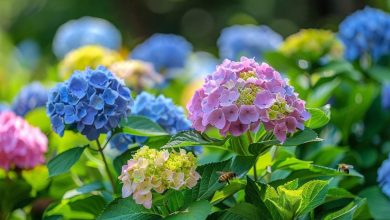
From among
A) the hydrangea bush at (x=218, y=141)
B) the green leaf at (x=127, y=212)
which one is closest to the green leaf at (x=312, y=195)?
the hydrangea bush at (x=218, y=141)

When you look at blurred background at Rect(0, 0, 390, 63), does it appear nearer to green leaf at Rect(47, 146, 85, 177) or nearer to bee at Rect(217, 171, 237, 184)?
green leaf at Rect(47, 146, 85, 177)

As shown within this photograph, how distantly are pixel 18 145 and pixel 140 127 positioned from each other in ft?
1.34

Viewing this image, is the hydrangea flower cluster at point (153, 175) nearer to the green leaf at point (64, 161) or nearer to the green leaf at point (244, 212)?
the green leaf at point (244, 212)

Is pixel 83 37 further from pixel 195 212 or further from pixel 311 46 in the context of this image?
pixel 195 212

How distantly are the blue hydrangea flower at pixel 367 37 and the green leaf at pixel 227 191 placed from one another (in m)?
1.14

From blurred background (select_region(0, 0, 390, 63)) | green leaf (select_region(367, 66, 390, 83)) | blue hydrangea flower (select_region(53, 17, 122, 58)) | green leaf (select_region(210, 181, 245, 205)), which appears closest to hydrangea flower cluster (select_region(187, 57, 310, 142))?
green leaf (select_region(210, 181, 245, 205))

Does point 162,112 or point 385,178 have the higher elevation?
point 162,112

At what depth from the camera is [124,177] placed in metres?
1.24

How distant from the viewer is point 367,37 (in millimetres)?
2387

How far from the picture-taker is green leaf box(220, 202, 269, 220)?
1.29 meters

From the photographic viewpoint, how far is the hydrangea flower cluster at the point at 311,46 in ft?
7.26

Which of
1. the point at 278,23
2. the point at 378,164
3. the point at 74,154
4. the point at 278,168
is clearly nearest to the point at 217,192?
the point at 278,168

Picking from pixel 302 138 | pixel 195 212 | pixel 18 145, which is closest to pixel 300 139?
pixel 302 138

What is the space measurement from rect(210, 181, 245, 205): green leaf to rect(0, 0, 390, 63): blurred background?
22.0 ft
